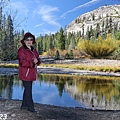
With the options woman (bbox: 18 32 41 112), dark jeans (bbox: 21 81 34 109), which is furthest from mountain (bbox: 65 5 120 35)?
dark jeans (bbox: 21 81 34 109)

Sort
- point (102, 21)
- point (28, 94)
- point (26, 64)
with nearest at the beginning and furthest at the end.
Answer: point (26, 64), point (28, 94), point (102, 21)

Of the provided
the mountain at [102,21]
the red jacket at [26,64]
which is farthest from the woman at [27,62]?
the mountain at [102,21]

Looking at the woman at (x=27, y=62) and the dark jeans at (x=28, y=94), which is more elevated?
the woman at (x=27, y=62)

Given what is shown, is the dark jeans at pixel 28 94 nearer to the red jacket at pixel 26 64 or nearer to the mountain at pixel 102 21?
the red jacket at pixel 26 64

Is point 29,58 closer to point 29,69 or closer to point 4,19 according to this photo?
point 29,69

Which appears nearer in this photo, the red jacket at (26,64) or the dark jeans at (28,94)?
the red jacket at (26,64)

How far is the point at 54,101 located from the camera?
36.3 ft

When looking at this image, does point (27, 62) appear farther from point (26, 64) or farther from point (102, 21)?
point (102, 21)

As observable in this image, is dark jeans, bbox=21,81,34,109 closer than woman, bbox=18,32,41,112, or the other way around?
woman, bbox=18,32,41,112

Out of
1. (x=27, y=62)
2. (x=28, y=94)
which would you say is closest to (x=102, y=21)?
(x=27, y=62)

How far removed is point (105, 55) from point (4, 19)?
46.3 metres

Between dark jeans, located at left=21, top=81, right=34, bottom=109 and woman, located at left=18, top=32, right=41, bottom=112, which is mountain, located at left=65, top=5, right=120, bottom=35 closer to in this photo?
woman, located at left=18, top=32, right=41, bottom=112

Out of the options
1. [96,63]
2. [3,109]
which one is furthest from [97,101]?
[96,63]

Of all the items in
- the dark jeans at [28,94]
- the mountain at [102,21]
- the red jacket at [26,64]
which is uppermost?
the mountain at [102,21]
